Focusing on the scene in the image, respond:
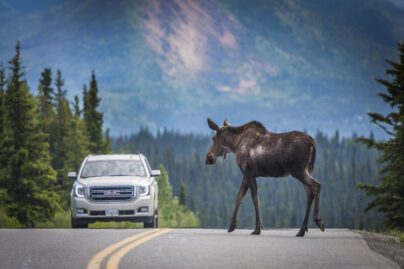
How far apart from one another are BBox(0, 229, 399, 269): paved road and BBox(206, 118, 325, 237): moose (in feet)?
3.12

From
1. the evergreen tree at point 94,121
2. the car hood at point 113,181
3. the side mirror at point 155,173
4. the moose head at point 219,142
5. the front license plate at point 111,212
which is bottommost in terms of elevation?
the front license plate at point 111,212

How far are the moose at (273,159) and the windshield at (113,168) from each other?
4639 millimetres

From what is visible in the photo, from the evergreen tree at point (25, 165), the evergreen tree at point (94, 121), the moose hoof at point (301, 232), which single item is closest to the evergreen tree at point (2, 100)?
the evergreen tree at point (25, 165)

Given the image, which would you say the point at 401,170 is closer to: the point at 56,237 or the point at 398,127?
the point at 398,127

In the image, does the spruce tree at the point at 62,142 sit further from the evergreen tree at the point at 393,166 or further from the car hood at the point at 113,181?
the car hood at the point at 113,181

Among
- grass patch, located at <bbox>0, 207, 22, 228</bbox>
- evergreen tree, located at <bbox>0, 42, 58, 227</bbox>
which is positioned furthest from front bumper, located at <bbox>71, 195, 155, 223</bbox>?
evergreen tree, located at <bbox>0, 42, 58, 227</bbox>

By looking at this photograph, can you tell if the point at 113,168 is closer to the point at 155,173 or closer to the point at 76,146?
the point at 155,173

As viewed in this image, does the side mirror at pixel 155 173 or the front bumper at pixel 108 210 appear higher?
the side mirror at pixel 155 173

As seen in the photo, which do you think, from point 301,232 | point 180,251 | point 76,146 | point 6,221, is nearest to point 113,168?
point 301,232

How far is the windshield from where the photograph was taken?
2256 cm

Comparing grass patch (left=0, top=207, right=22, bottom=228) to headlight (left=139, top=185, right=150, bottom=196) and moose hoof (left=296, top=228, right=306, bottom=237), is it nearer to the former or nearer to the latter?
headlight (left=139, top=185, right=150, bottom=196)

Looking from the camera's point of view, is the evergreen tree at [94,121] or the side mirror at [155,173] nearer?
the side mirror at [155,173]

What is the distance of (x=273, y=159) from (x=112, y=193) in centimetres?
543

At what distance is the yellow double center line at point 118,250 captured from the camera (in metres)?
11.0
